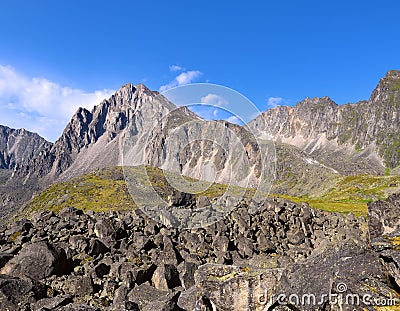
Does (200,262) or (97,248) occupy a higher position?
(200,262)

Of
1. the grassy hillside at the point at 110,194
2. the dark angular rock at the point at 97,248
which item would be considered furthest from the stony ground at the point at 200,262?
the grassy hillside at the point at 110,194

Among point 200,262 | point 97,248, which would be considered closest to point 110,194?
point 97,248

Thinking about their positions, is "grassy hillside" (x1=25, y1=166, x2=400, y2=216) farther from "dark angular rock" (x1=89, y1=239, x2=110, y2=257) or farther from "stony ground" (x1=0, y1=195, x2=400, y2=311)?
"dark angular rock" (x1=89, y1=239, x2=110, y2=257)

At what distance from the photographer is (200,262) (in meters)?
23.2

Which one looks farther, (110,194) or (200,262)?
(110,194)

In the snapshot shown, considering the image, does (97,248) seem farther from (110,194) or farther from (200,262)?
(110,194)

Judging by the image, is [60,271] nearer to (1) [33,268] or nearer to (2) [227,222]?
(1) [33,268]

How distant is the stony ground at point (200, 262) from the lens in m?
8.99

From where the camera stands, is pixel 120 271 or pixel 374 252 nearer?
pixel 374 252

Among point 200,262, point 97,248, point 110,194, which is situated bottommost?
point 97,248

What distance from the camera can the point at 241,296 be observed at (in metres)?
9.34

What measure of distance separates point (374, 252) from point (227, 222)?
29092 millimetres

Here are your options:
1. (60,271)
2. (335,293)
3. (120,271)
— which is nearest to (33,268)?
(60,271)

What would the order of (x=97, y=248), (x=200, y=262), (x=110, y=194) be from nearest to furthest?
1. (x=200, y=262)
2. (x=97, y=248)
3. (x=110, y=194)
